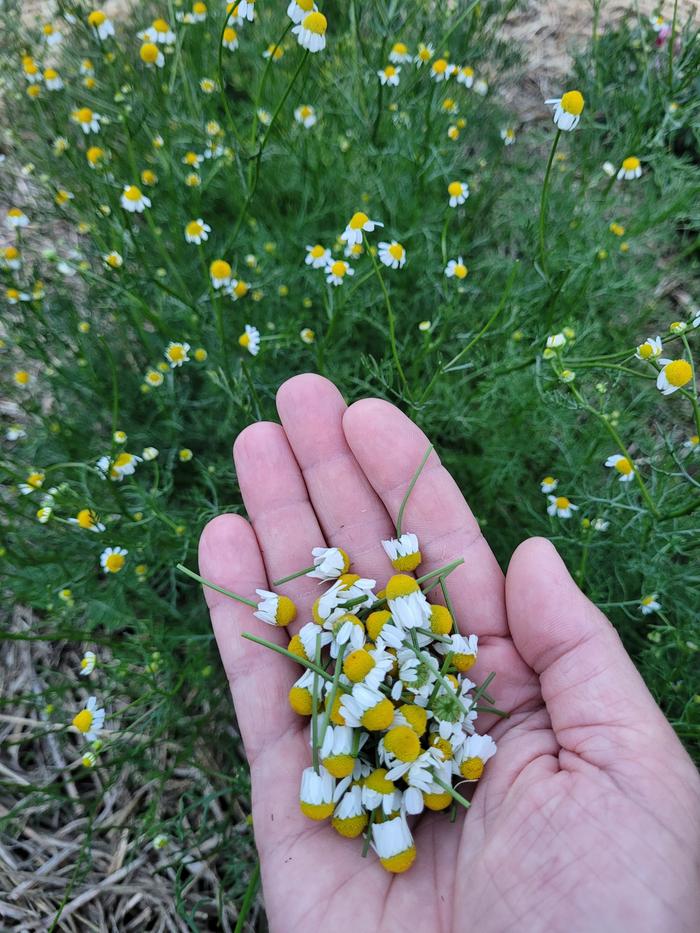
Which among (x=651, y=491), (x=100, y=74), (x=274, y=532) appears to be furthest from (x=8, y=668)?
(x=100, y=74)

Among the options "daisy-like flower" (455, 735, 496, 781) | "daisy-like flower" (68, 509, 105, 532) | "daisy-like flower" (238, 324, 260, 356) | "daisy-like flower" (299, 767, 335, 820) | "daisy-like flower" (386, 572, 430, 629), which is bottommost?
"daisy-like flower" (455, 735, 496, 781)

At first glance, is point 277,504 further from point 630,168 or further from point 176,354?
point 630,168

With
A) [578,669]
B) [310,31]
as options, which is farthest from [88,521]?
[310,31]

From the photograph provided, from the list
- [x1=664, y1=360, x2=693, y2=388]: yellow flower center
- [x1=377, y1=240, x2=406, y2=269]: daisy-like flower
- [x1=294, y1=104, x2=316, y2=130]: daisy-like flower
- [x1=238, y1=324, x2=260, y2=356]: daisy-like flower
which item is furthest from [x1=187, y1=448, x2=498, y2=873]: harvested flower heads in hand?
[x1=294, y1=104, x2=316, y2=130]: daisy-like flower

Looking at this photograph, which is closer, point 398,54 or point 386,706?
point 386,706

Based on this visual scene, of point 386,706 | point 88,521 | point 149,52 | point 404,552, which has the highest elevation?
point 149,52

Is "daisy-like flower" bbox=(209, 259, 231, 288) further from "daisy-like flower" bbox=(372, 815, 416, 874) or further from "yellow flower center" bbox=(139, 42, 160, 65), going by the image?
"daisy-like flower" bbox=(372, 815, 416, 874)
